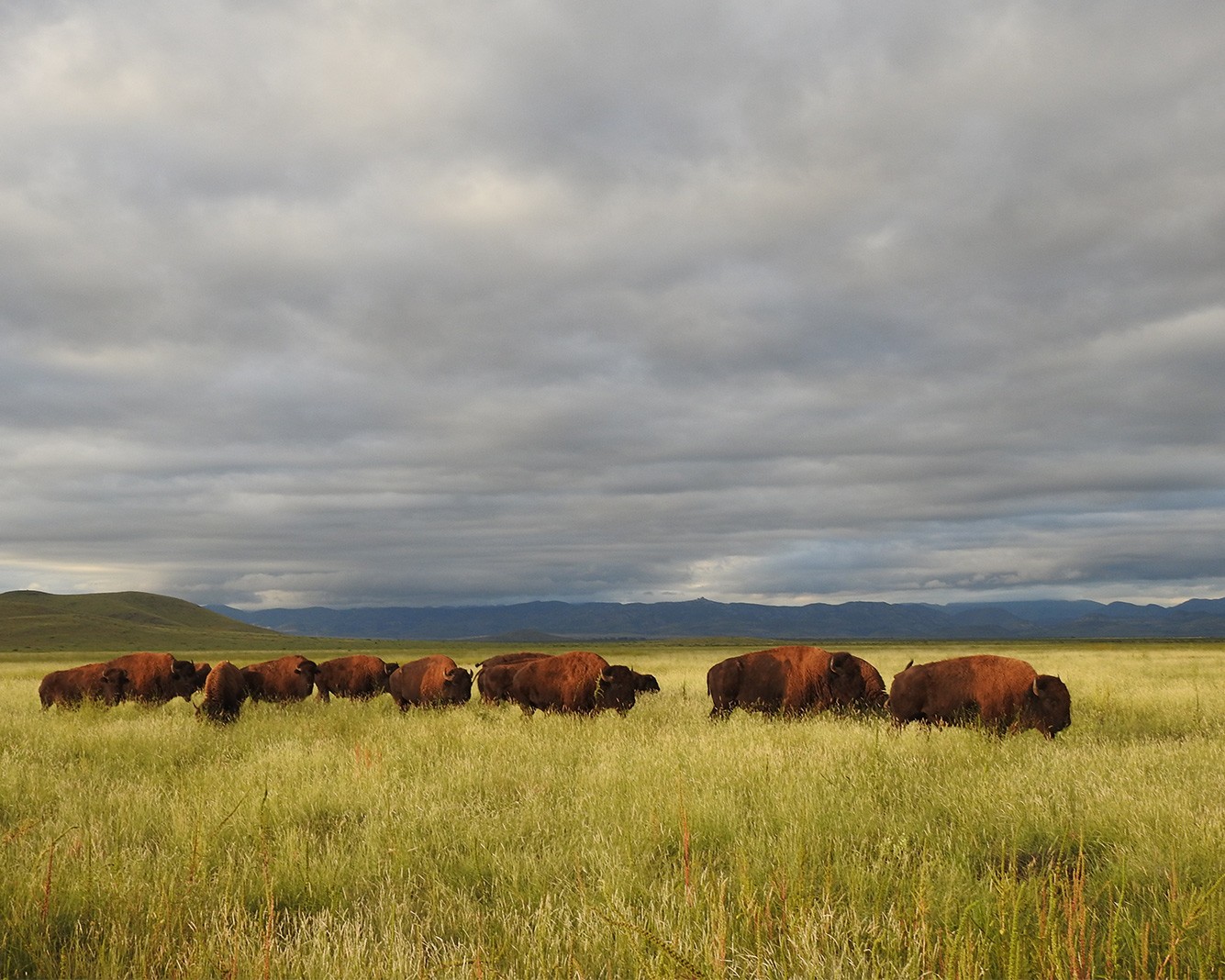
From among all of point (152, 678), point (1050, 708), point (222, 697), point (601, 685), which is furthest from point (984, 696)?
point (152, 678)

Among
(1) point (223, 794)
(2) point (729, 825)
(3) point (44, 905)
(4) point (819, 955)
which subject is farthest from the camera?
(1) point (223, 794)

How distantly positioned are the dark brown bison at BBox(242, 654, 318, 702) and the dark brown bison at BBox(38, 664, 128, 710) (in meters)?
3.15

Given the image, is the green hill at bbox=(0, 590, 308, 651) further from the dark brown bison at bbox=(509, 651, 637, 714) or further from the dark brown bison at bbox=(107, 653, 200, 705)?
the dark brown bison at bbox=(509, 651, 637, 714)

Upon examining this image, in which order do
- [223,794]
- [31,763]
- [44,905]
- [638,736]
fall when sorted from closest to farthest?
[44,905] → [223,794] → [31,763] → [638,736]

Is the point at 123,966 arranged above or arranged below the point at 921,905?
below

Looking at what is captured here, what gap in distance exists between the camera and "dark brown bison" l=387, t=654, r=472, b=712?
20734 millimetres

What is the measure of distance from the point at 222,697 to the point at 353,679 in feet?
23.5

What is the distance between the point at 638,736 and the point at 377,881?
7760 millimetres

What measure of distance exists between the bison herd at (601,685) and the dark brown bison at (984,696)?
17mm

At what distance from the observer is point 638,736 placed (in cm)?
1319

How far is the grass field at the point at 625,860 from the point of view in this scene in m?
4.10

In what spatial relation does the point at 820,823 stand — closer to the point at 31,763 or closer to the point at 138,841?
the point at 138,841

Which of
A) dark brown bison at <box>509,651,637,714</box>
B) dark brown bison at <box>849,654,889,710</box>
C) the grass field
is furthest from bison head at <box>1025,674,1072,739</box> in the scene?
dark brown bison at <box>509,651,637,714</box>

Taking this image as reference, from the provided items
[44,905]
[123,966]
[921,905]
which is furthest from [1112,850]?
[44,905]
